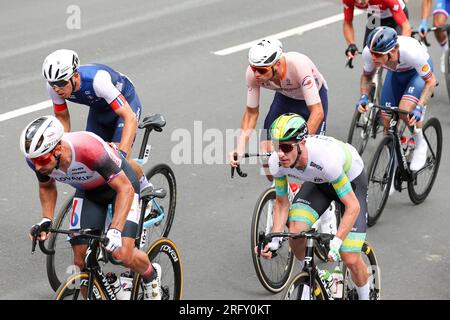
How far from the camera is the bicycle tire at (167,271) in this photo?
306 inches

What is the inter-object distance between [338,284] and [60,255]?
98.7 inches

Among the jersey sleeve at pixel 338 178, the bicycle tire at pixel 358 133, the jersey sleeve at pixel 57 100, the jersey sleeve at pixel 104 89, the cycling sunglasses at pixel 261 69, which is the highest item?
the cycling sunglasses at pixel 261 69

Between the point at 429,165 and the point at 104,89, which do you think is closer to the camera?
the point at 104,89

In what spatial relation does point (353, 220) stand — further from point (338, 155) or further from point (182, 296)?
point (182, 296)

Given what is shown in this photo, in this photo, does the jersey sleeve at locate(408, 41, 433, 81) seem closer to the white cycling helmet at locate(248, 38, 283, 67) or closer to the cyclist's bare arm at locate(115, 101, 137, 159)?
the white cycling helmet at locate(248, 38, 283, 67)

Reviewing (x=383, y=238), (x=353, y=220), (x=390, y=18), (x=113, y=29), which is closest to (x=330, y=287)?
(x=353, y=220)

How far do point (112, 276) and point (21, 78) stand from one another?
6469 millimetres

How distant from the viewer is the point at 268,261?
902 centimetres

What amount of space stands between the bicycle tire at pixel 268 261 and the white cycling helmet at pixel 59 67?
76.8 inches

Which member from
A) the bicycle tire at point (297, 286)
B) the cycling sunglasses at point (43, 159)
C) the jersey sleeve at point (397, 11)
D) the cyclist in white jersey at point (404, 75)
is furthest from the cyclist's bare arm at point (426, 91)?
the cycling sunglasses at point (43, 159)

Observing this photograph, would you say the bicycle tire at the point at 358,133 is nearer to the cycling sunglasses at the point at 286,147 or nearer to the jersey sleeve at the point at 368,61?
the jersey sleeve at the point at 368,61

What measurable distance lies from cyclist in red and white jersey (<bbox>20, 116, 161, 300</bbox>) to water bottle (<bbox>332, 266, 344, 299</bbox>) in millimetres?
1363

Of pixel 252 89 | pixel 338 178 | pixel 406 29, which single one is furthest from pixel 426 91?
pixel 338 178

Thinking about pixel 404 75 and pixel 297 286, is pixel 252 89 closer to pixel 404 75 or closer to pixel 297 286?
pixel 404 75
